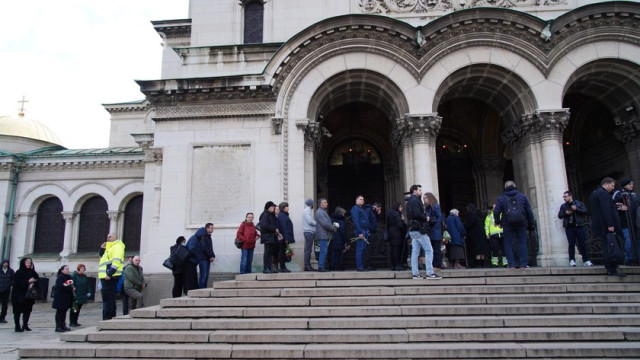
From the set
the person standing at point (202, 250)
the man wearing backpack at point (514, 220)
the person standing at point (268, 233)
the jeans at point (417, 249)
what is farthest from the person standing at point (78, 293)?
the man wearing backpack at point (514, 220)

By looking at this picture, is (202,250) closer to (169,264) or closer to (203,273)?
(203,273)

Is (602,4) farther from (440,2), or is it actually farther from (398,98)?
(398,98)

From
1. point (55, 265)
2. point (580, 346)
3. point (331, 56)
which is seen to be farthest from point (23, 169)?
point (580, 346)

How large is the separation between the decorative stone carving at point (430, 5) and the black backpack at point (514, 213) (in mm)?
8563

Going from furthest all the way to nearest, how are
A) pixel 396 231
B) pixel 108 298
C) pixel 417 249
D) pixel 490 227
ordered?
pixel 490 227 < pixel 396 231 < pixel 108 298 < pixel 417 249

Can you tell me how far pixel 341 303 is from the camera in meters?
8.91

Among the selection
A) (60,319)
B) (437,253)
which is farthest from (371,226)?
(60,319)

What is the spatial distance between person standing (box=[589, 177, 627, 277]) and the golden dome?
3098 cm

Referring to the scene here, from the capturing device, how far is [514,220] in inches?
421

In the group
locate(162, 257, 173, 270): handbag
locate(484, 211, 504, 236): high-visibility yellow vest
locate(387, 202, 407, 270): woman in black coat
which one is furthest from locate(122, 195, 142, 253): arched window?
locate(484, 211, 504, 236): high-visibility yellow vest

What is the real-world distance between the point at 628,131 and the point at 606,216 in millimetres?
8486

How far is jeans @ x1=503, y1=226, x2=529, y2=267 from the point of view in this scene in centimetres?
1084

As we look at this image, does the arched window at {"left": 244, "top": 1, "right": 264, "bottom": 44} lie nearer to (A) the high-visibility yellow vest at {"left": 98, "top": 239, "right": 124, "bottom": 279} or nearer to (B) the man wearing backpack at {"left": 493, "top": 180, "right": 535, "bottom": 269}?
(A) the high-visibility yellow vest at {"left": 98, "top": 239, "right": 124, "bottom": 279}

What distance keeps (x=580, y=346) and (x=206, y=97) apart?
13133 mm
